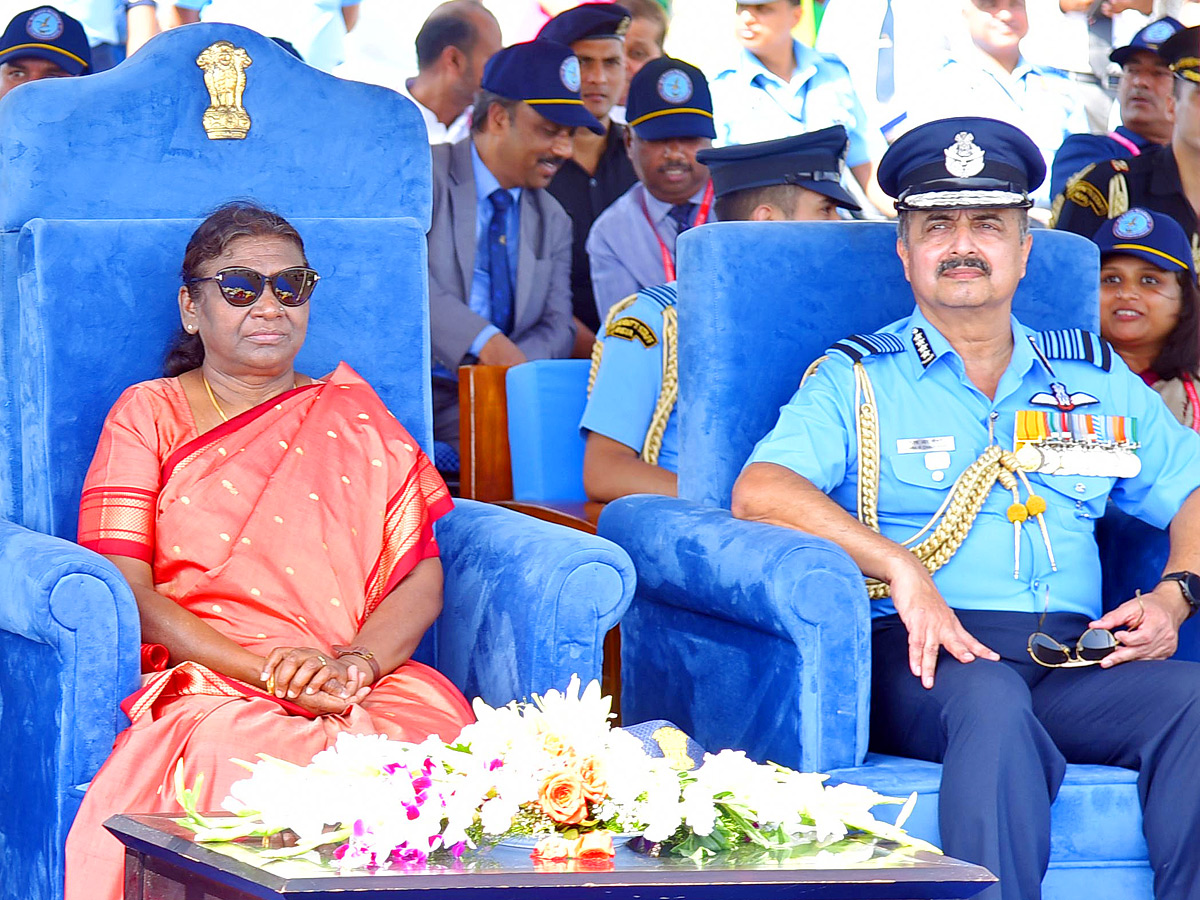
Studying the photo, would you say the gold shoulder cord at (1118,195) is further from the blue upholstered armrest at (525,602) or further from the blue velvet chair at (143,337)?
the blue upholstered armrest at (525,602)

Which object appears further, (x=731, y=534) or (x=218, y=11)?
(x=218, y=11)

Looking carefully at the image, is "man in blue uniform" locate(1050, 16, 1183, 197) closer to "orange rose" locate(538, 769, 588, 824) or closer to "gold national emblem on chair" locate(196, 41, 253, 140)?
"gold national emblem on chair" locate(196, 41, 253, 140)

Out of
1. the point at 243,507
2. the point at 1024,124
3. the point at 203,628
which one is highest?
the point at 1024,124

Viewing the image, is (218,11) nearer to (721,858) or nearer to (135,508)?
(135,508)

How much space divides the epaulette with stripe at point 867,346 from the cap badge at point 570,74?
7.72 ft

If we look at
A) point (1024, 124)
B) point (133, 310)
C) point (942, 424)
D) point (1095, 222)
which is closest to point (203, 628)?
point (133, 310)

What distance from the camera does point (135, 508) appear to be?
8.26 ft

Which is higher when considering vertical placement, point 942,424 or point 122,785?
point 942,424

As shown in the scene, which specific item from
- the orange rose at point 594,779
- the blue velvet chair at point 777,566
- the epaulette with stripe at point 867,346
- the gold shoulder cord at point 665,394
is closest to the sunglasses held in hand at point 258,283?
the blue velvet chair at point 777,566

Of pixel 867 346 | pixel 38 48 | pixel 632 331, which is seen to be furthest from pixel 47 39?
pixel 867 346

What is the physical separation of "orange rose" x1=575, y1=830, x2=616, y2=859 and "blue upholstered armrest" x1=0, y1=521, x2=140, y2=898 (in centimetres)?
90

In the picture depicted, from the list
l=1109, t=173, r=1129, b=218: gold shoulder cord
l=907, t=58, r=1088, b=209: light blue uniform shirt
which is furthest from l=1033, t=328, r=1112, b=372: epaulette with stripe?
l=907, t=58, r=1088, b=209: light blue uniform shirt

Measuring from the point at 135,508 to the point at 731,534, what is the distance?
0.92 m

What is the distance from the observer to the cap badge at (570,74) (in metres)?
5.01
